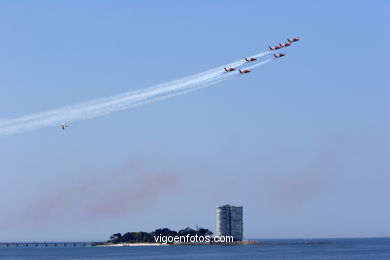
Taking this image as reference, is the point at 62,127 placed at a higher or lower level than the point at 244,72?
lower

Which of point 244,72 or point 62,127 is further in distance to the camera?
point 244,72

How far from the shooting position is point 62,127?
15812 centimetres

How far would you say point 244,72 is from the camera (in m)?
196

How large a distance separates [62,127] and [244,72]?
63.4 m
